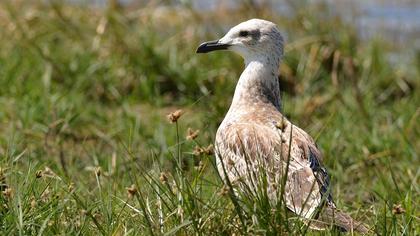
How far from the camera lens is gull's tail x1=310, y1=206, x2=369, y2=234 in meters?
4.35

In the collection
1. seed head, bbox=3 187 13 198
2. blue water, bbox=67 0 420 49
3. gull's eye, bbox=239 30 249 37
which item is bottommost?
blue water, bbox=67 0 420 49

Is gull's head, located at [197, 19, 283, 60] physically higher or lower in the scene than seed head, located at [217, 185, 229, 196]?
lower

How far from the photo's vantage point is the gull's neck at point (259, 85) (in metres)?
5.83

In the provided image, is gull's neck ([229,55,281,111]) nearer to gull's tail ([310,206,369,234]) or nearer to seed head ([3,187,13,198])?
gull's tail ([310,206,369,234])

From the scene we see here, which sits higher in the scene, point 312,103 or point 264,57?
point 264,57

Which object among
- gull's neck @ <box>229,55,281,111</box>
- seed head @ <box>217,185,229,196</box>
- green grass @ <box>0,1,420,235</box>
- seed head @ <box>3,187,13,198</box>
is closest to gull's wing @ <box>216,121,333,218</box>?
green grass @ <box>0,1,420,235</box>

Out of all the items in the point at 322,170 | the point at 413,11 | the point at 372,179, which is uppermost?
the point at 322,170

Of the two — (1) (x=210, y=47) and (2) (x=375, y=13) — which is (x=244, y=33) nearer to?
(1) (x=210, y=47)

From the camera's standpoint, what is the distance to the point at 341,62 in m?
8.71

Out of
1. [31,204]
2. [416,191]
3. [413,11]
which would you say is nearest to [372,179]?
[416,191]

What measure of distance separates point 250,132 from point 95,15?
476 centimetres

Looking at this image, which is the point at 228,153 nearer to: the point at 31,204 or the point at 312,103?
the point at 31,204

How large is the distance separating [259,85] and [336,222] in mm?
1670

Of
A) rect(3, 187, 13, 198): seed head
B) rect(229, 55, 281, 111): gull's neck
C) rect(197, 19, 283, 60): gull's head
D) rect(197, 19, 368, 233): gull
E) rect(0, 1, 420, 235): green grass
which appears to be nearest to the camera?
rect(3, 187, 13, 198): seed head
